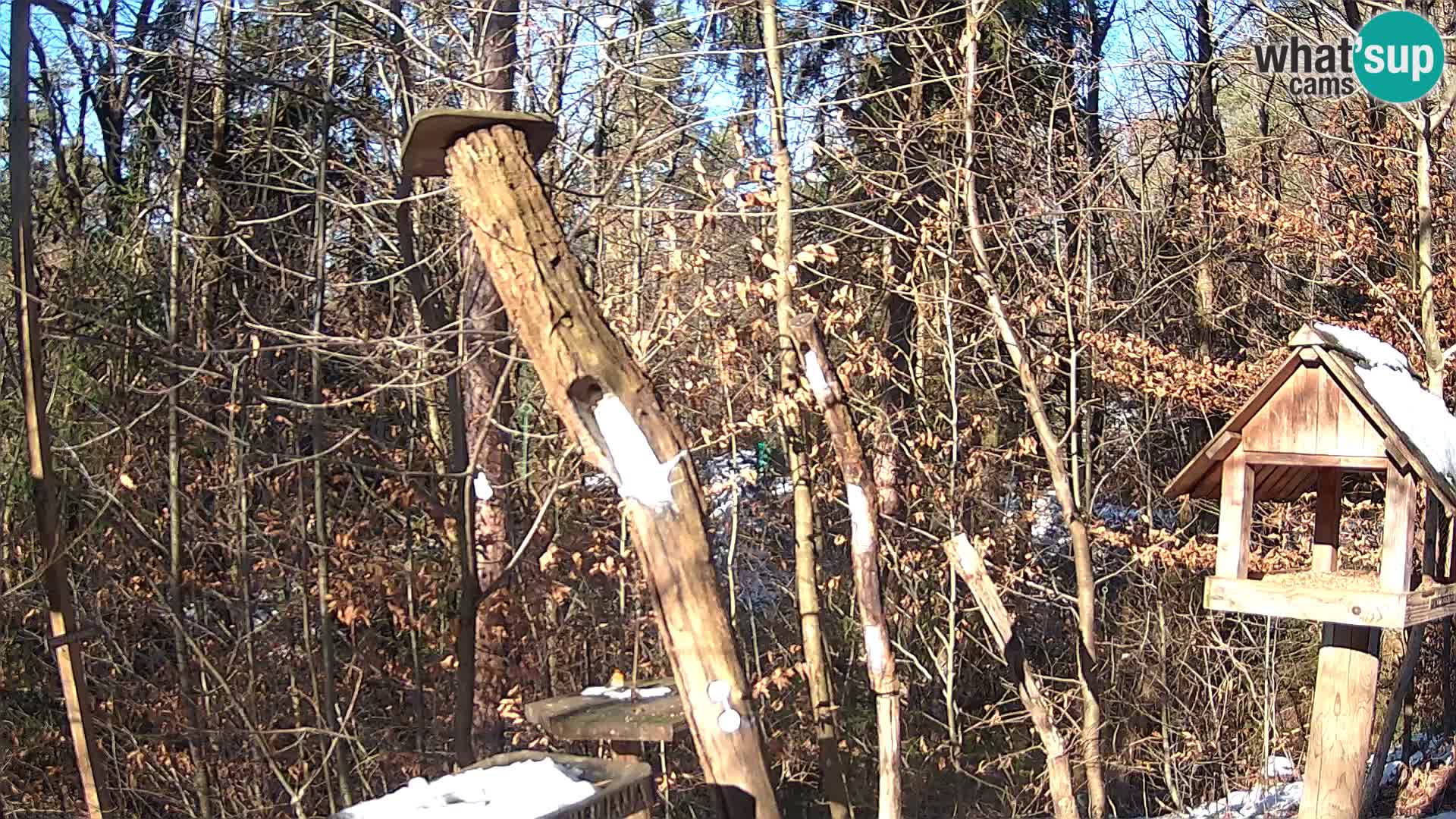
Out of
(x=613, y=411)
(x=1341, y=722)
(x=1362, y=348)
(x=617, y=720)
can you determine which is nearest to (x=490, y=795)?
(x=617, y=720)

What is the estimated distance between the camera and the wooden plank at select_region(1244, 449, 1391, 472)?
4.04 m

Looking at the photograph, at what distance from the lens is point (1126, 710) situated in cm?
908

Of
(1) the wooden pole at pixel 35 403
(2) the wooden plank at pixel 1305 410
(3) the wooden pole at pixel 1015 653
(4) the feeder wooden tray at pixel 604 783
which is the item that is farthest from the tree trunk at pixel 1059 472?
(1) the wooden pole at pixel 35 403

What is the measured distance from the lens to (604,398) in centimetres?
347

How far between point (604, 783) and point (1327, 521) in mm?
3201

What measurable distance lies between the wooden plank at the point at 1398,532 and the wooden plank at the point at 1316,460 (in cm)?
6

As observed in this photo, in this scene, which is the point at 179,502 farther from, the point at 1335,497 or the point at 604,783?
the point at 1335,497

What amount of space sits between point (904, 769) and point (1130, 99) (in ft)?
17.7

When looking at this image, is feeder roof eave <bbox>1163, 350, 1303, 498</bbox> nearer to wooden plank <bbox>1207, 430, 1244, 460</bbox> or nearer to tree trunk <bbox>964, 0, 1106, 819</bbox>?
wooden plank <bbox>1207, 430, 1244, 460</bbox>

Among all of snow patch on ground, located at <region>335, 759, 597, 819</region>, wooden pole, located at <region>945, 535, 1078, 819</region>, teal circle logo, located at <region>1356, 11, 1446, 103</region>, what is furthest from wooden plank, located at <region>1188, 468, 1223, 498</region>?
teal circle logo, located at <region>1356, 11, 1446, 103</region>

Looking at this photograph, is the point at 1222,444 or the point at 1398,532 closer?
the point at 1398,532

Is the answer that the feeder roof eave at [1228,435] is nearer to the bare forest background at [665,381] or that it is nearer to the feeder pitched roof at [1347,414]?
the feeder pitched roof at [1347,414]

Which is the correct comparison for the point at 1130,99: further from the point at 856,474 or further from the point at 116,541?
the point at 116,541

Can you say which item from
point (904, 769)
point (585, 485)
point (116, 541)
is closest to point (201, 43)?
point (116, 541)
